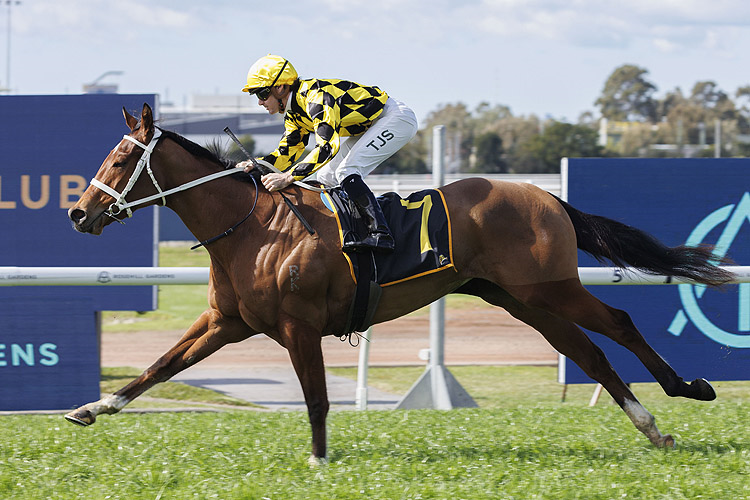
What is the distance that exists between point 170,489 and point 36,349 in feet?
8.86

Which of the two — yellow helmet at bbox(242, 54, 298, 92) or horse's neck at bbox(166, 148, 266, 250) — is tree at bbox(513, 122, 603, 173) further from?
horse's neck at bbox(166, 148, 266, 250)

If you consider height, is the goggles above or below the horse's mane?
above

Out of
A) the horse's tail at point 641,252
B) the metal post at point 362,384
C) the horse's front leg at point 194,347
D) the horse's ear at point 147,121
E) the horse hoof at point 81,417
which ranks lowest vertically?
the metal post at point 362,384

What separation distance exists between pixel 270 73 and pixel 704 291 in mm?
3606

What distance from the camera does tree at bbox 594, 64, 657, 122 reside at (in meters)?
70.0

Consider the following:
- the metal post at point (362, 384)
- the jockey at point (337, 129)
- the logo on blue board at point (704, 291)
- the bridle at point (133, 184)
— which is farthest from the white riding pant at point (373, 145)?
the logo on blue board at point (704, 291)

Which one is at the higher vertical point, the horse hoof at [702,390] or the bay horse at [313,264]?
the bay horse at [313,264]

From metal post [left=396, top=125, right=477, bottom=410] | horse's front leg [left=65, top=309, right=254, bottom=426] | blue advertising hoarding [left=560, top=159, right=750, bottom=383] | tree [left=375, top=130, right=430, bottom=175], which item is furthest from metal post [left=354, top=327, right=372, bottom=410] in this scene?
tree [left=375, top=130, right=430, bottom=175]

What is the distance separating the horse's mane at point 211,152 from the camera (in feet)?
15.6

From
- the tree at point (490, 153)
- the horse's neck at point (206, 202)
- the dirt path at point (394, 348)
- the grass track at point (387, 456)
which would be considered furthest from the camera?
the tree at point (490, 153)

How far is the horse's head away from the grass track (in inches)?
47.0

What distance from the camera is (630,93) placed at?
70812 mm

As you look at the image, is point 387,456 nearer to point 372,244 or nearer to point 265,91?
point 372,244

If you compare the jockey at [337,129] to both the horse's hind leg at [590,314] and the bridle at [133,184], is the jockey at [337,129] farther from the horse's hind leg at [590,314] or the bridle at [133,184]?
the horse's hind leg at [590,314]
